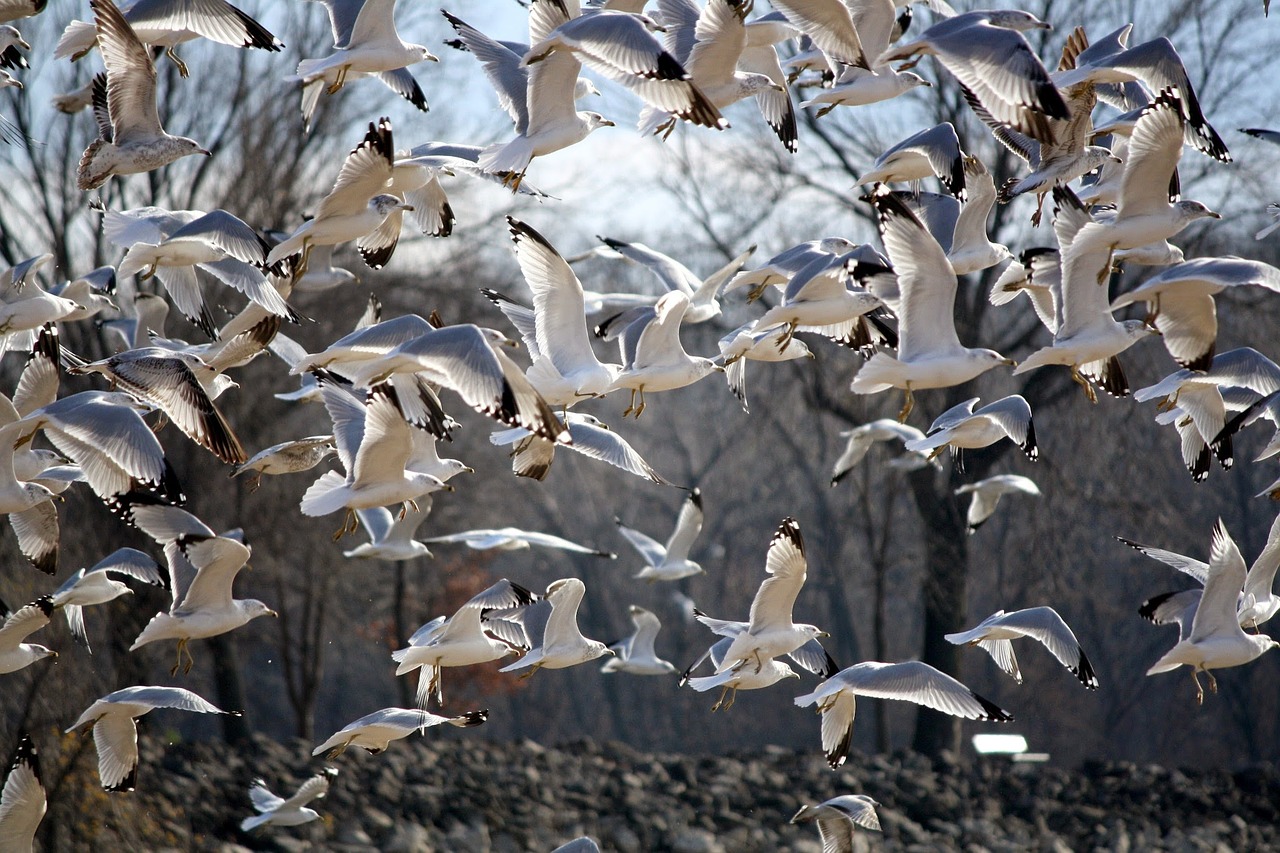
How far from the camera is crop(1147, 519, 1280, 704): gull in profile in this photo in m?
5.76

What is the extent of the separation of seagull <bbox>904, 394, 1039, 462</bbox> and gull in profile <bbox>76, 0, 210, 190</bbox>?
3.45 meters

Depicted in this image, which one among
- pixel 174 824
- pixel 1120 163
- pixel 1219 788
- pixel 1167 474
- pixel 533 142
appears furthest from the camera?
pixel 1167 474

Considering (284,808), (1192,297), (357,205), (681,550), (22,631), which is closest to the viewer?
(357,205)

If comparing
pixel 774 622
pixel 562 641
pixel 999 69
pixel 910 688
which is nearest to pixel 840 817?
pixel 910 688

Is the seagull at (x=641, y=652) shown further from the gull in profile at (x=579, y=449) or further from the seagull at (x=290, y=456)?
the seagull at (x=290, y=456)

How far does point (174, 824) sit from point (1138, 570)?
17897 mm

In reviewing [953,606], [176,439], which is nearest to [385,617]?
[176,439]

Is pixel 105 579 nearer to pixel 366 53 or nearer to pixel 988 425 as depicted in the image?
pixel 366 53

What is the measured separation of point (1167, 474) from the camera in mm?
20359

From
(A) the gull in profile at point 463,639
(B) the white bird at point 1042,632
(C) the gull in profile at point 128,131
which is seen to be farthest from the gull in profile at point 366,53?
(B) the white bird at point 1042,632

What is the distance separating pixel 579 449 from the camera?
5.98 m

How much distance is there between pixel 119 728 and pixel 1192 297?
17.6 ft

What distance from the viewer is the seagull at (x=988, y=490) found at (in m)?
9.41

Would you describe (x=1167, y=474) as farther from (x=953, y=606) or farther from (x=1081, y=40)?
(x=1081, y=40)
